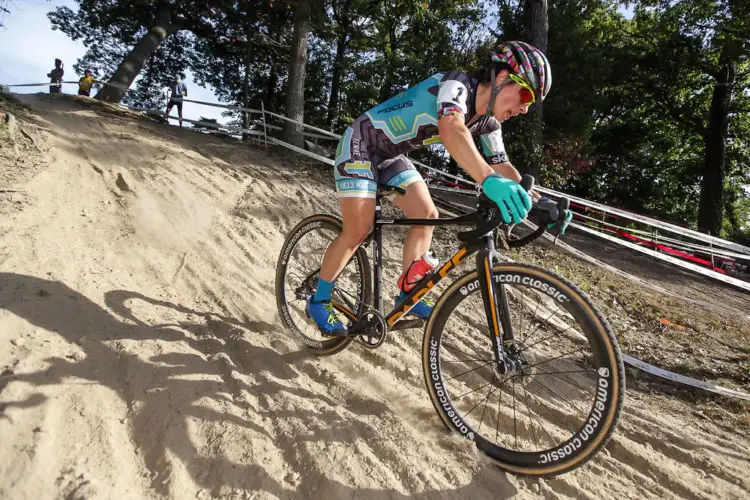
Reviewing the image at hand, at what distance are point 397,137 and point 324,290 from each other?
1.30 metres

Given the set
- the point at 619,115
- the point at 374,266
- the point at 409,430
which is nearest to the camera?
the point at 409,430

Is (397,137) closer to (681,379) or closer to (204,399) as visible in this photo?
(204,399)

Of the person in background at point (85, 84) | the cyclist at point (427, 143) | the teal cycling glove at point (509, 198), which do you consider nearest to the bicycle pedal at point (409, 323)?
the cyclist at point (427, 143)

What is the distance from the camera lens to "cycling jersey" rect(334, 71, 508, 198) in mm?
2668

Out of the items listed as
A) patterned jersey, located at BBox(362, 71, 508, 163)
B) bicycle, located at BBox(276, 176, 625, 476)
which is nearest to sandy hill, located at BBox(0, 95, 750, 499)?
Answer: bicycle, located at BBox(276, 176, 625, 476)

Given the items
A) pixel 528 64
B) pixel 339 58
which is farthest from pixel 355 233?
pixel 339 58

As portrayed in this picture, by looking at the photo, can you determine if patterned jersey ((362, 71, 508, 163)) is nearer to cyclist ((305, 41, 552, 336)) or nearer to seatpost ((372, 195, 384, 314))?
cyclist ((305, 41, 552, 336))

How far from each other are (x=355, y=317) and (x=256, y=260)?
213cm

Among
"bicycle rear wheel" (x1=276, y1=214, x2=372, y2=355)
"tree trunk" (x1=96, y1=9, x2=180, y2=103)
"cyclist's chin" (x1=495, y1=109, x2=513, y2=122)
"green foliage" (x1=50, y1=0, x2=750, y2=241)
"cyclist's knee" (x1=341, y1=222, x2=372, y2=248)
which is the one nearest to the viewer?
"cyclist's chin" (x1=495, y1=109, x2=513, y2=122)

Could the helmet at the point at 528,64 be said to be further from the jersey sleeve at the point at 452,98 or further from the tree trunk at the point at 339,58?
the tree trunk at the point at 339,58

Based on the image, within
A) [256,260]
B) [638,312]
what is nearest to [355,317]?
[256,260]

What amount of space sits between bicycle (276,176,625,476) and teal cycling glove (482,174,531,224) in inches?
5.5

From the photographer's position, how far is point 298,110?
475 inches

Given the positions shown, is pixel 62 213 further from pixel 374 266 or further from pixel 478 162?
pixel 478 162
